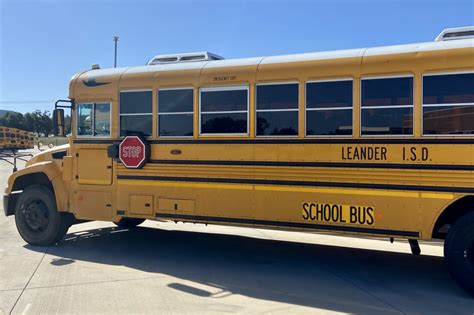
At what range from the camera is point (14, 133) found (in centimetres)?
4556

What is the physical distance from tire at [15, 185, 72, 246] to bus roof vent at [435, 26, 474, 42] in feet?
21.2

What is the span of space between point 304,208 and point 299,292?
1126mm

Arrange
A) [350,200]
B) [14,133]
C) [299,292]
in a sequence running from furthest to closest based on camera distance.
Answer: [14,133], [350,200], [299,292]

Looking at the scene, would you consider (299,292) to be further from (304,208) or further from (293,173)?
(293,173)

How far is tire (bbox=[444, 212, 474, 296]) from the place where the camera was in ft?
17.0

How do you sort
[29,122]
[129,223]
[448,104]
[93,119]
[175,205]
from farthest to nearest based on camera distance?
[29,122] < [129,223] < [93,119] < [175,205] < [448,104]

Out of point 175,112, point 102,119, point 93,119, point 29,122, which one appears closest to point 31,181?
point 93,119

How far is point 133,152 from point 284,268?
9.62ft

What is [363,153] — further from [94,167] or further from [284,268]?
[94,167]

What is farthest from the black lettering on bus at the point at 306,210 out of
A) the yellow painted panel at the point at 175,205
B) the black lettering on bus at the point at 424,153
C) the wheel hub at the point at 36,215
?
the wheel hub at the point at 36,215

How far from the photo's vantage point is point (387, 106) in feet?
18.3

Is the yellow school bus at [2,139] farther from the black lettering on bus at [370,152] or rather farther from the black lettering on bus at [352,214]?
the black lettering on bus at [370,152]

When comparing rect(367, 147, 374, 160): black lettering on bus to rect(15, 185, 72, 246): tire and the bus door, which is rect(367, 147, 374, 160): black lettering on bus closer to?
the bus door

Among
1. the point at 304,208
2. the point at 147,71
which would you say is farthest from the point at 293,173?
the point at 147,71
